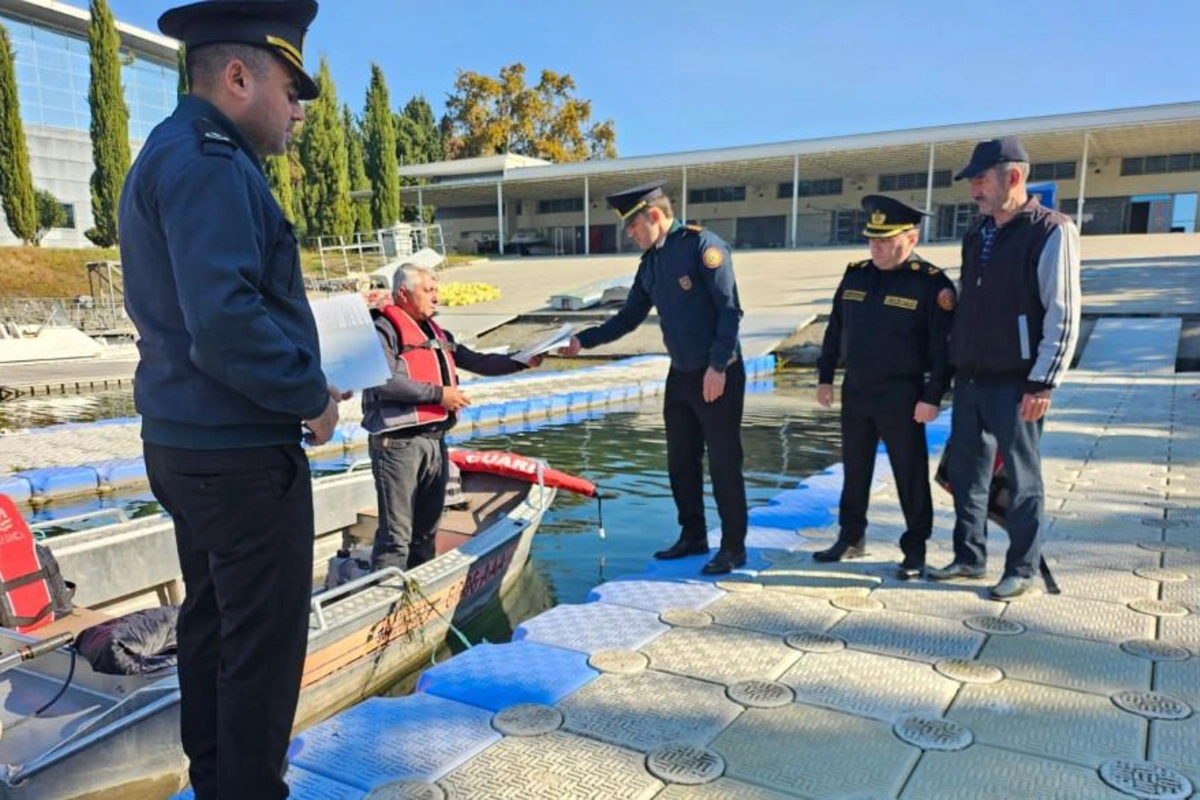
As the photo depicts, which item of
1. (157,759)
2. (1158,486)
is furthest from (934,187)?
(157,759)

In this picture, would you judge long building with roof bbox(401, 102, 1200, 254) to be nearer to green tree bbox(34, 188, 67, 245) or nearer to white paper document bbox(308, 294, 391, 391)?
green tree bbox(34, 188, 67, 245)

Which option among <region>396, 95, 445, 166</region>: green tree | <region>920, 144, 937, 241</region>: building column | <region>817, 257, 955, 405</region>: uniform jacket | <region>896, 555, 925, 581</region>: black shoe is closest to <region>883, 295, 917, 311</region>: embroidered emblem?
<region>817, 257, 955, 405</region>: uniform jacket

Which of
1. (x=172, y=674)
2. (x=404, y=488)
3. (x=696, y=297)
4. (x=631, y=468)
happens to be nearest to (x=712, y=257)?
(x=696, y=297)

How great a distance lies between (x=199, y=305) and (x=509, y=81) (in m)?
56.9

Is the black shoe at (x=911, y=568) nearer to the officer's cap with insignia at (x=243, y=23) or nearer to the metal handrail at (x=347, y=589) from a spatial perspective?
the metal handrail at (x=347, y=589)

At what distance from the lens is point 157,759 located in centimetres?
314

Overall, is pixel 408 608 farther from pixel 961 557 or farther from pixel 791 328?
pixel 791 328

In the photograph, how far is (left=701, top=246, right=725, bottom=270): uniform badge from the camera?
4.20 metres

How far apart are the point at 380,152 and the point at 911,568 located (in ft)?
132

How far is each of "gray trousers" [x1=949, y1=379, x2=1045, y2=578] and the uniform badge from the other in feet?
4.35

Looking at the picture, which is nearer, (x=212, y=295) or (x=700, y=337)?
(x=212, y=295)

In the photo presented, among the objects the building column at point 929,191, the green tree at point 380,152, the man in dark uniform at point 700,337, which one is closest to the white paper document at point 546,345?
the man in dark uniform at point 700,337

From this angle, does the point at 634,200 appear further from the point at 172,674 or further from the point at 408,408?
the point at 172,674

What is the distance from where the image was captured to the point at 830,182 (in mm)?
40438
